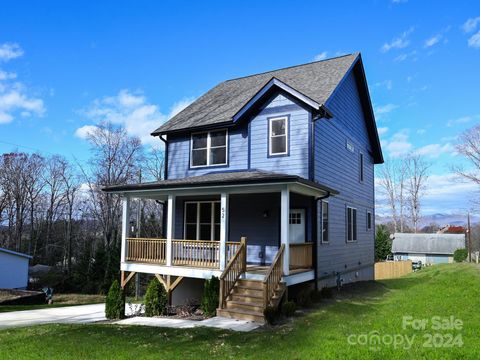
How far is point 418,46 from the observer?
14734 mm

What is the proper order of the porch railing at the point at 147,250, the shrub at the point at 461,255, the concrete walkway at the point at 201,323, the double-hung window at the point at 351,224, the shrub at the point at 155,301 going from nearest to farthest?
the concrete walkway at the point at 201,323 < the shrub at the point at 155,301 < the porch railing at the point at 147,250 < the double-hung window at the point at 351,224 < the shrub at the point at 461,255

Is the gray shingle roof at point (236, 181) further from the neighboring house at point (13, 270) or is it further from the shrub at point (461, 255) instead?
the shrub at point (461, 255)

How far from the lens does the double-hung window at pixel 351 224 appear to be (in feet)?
56.0

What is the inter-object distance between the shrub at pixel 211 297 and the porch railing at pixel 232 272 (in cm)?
22

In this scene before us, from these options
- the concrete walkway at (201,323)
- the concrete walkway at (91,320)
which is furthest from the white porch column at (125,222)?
the concrete walkway at (201,323)

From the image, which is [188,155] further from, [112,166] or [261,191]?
[112,166]

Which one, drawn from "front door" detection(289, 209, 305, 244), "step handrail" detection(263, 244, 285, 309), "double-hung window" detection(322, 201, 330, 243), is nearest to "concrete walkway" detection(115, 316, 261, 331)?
"step handrail" detection(263, 244, 285, 309)

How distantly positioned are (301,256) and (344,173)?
5.58 meters

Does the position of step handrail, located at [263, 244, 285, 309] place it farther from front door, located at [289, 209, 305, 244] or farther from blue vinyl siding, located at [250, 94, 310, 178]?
blue vinyl siding, located at [250, 94, 310, 178]

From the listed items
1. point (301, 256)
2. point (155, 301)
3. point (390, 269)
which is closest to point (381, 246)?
point (390, 269)

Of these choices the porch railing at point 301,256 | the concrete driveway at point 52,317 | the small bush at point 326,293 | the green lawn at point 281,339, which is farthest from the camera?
the small bush at point 326,293

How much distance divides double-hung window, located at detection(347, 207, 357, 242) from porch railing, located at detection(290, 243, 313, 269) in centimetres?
472

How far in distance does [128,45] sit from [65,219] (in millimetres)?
29042

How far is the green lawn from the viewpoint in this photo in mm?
6188
